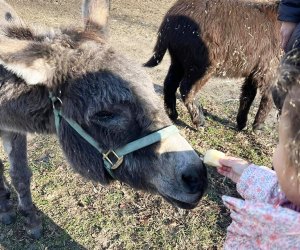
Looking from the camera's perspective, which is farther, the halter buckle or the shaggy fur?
the shaggy fur

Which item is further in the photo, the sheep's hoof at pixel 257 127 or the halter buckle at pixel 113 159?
the sheep's hoof at pixel 257 127

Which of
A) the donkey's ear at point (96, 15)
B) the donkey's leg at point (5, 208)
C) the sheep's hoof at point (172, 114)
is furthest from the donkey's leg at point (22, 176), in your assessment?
the sheep's hoof at point (172, 114)

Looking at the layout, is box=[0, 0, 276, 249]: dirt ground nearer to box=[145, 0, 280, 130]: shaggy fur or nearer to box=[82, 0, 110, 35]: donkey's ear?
box=[82, 0, 110, 35]: donkey's ear

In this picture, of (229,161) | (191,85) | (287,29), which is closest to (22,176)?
(229,161)

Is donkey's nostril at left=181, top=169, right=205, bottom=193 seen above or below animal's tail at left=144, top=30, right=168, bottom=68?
above

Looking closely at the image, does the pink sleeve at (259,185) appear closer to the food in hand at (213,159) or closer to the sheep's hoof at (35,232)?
the food in hand at (213,159)

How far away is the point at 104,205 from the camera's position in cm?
299

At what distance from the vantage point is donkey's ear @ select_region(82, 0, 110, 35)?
228 centimetres

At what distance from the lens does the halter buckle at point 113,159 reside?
185 centimetres

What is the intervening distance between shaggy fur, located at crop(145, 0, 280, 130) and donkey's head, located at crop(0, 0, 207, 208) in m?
1.69

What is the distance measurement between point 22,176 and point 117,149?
119 centimetres

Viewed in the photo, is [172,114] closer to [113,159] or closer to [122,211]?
[122,211]

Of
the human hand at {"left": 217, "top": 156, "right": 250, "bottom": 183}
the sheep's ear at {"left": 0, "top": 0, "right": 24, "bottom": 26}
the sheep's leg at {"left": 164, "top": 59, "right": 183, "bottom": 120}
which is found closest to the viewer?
the human hand at {"left": 217, "top": 156, "right": 250, "bottom": 183}

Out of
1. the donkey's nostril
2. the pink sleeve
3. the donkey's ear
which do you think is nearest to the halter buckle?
the donkey's nostril
